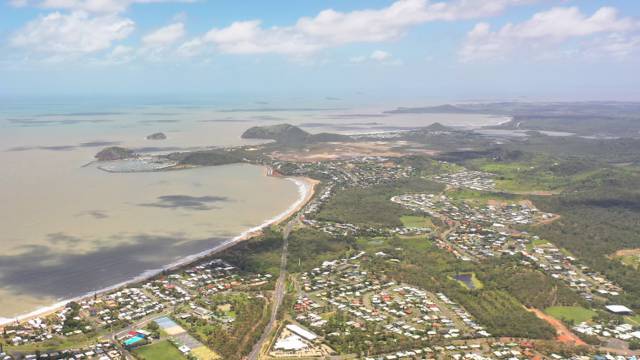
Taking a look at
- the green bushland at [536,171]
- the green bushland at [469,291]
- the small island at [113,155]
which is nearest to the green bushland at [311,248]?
the green bushland at [469,291]

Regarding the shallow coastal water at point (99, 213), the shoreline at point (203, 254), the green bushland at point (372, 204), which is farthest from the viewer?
the green bushland at point (372, 204)

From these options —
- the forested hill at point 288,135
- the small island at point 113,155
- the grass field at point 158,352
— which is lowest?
the grass field at point 158,352

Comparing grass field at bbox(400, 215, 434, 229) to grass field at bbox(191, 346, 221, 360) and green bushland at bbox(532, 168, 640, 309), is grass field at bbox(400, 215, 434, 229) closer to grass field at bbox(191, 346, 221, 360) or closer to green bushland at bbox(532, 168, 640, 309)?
green bushland at bbox(532, 168, 640, 309)

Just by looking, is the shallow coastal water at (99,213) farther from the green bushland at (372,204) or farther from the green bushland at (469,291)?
the green bushland at (469,291)

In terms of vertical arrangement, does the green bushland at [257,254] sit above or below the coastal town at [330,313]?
above

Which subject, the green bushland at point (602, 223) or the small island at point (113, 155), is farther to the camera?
the small island at point (113, 155)

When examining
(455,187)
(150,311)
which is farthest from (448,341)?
(455,187)

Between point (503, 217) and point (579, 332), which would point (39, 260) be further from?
point (503, 217)
